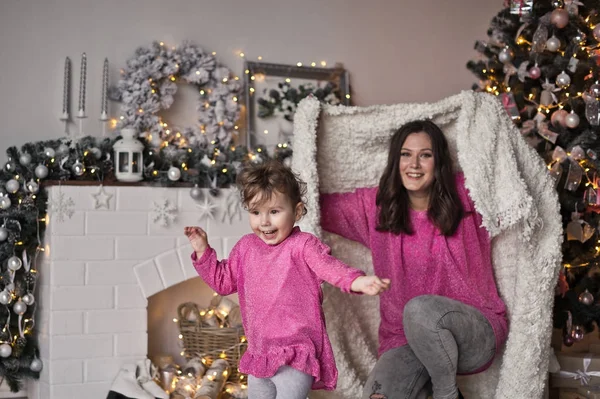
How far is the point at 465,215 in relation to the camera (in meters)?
2.38

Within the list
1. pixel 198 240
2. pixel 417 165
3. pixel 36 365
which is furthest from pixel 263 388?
pixel 36 365

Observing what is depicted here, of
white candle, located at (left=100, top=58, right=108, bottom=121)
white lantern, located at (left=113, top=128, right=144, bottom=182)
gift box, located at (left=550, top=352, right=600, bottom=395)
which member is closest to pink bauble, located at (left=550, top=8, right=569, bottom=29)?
gift box, located at (left=550, top=352, right=600, bottom=395)

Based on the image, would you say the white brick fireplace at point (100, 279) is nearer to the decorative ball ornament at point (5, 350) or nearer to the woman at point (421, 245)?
the decorative ball ornament at point (5, 350)

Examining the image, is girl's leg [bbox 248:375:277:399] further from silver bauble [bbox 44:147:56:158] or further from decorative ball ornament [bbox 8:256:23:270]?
silver bauble [bbox 44:147:56:158]

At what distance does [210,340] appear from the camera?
3.17 m

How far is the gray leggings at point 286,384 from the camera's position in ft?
5.86

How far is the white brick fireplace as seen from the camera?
2947 mm

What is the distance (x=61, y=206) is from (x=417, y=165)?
1441 mm

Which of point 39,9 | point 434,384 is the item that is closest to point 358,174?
point 434,384

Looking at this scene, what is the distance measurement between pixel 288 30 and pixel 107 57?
35.7 inches

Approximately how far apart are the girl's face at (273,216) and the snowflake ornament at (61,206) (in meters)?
1.36

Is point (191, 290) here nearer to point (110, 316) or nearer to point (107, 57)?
point (110, 316)

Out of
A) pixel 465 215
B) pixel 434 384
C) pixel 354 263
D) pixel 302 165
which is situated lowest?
pixel 434 384

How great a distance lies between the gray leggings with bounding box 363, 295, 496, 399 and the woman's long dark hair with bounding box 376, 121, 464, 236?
0.29m
